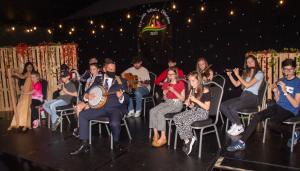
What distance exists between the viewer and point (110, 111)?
14.7 feet

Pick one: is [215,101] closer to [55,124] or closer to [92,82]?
[92,82]

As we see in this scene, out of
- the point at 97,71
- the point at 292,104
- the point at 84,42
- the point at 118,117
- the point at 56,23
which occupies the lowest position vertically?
the point at 118,117

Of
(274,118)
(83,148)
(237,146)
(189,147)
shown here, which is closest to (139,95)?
(83,148)

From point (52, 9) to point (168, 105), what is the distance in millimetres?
5689

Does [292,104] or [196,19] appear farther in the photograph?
[196,19]

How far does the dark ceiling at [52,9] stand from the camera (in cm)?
766

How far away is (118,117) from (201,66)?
194cm

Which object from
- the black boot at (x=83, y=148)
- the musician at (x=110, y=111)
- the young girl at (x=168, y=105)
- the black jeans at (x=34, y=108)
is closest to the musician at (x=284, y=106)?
the young girl at (x=168, y=105)

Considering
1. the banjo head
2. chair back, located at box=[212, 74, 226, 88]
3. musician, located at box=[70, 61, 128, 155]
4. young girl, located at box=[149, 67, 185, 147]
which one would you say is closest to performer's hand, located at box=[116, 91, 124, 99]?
musician, located at box=[70, 61, 128, 155]

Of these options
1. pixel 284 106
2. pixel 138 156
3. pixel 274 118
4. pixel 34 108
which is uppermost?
pixel 284 106

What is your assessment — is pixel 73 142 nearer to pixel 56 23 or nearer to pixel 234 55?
pixel 234 55

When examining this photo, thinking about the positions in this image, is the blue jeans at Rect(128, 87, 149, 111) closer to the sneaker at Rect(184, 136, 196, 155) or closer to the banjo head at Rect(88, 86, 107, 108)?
the banjo head at Rect(88, 86, 107, 108)

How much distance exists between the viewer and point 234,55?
258 inches

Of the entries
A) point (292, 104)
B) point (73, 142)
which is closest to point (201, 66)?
point (292, 104)
